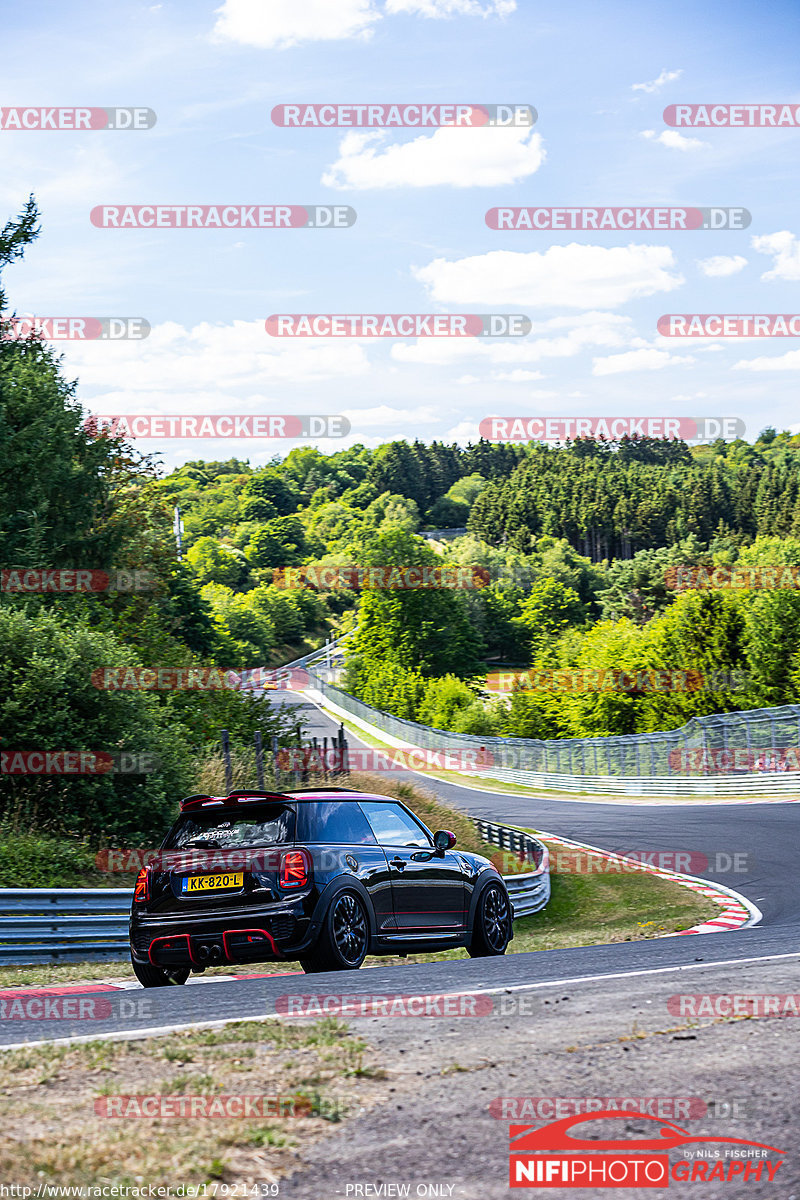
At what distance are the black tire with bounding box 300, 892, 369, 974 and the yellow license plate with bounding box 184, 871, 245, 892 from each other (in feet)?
2.42

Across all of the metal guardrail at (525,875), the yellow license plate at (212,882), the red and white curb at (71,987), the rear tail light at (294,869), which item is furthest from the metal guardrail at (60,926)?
the metal guardrail at (525,875)

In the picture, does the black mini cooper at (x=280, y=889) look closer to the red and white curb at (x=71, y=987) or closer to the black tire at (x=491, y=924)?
the red and white curb at (x=71, y=987)

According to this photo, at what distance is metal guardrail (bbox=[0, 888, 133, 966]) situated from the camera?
11297 millimetres

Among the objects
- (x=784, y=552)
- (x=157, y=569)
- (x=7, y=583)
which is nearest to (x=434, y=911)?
(x=7, y=583)

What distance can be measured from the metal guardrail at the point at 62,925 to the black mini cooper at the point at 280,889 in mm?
2389

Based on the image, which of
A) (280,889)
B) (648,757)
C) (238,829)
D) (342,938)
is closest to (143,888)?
(238,829)

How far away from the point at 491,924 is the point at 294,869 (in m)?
2.94

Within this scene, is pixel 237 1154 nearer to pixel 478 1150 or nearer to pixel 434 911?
pixel 478 1150

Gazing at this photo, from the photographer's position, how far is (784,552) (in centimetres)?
12494

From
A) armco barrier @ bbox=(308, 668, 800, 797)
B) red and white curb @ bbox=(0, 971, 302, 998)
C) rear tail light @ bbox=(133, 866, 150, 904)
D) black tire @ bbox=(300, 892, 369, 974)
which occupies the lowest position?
armco barrier @ bbox=(308, 668, 800, 797)

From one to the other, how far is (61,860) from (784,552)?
119662 millimetres

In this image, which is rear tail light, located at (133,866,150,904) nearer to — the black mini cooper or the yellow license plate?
the black mini cooper

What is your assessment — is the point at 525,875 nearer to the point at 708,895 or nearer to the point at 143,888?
the point at 708,895

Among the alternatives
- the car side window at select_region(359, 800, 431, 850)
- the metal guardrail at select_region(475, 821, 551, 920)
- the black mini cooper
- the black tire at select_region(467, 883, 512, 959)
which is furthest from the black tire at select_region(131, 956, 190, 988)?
the metal guardrail at select_region(475, 821, 551, 920)
